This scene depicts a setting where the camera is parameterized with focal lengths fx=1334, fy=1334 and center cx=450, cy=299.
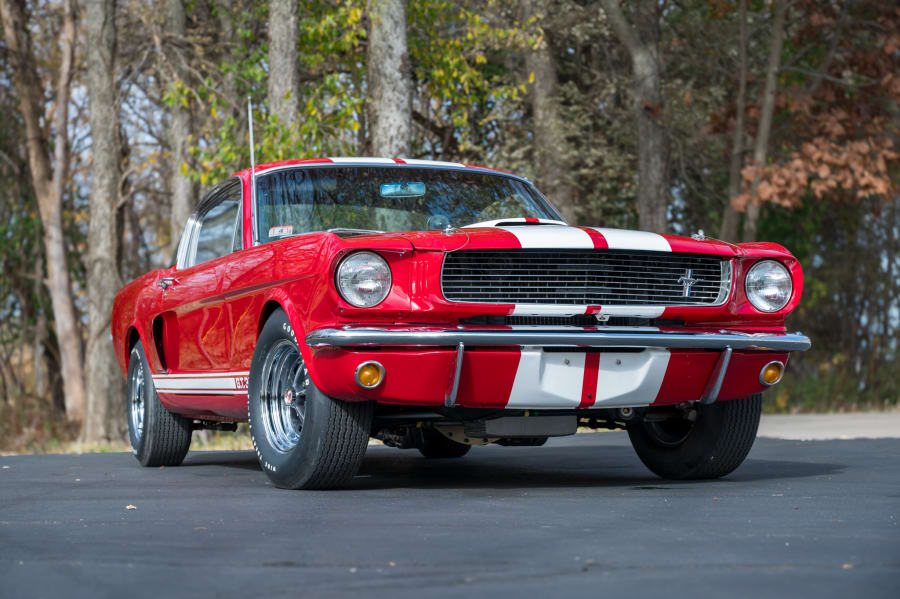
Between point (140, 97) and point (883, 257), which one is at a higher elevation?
point (140, 97)

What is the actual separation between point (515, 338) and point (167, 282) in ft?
10.2

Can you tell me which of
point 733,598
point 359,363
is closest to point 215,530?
point 359,363

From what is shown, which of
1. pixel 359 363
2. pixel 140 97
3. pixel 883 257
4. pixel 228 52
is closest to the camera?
pixel 359 363

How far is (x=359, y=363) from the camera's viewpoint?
5379mm

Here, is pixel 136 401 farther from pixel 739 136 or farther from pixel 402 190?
pixel 739 136

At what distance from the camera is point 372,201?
6.80 m

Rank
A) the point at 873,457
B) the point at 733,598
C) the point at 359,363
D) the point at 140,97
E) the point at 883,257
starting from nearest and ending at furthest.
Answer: the point at 733,598, the point at 359,363, the point at 873,457, the point at 883,257, the point at 140,97

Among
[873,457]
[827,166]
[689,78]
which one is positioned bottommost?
[873,457]

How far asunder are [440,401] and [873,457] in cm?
356

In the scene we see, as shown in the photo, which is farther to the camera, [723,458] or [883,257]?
[883,257]

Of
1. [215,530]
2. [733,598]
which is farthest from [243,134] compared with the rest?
[733,598]

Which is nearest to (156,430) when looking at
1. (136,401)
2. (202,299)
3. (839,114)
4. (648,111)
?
(136,401)

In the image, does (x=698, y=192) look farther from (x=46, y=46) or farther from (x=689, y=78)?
(x=46, y=46)

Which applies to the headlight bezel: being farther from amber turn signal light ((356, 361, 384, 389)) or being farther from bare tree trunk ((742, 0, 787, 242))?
bare tree trunk ((742, 0, 787, 242))
